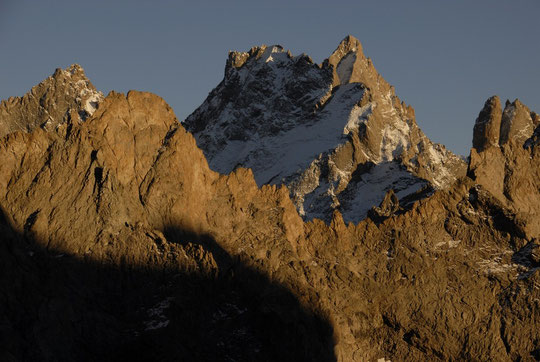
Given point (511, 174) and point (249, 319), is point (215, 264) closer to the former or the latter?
point (249, 319)

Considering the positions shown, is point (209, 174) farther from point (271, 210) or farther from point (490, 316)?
point (490, 316)

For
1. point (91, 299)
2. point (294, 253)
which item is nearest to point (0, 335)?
point (91, 299)

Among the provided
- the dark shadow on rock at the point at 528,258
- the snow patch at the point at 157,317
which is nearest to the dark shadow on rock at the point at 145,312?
the snow patch at the point at 157,317

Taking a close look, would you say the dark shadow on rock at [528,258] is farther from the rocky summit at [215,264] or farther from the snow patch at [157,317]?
the snow patch at [157,317]

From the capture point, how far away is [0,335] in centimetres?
12006

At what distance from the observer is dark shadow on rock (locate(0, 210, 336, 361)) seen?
12431 cm

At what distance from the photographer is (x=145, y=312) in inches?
5192

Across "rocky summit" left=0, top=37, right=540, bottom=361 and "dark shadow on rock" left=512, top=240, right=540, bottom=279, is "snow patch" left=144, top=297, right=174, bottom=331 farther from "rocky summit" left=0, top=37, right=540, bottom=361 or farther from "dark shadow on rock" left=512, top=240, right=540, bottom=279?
"dark shadow on rock" left=512, top=240, right=540, bottom=279

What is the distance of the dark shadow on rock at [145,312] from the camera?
4894 inches

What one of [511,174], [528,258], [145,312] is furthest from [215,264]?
[511,174]

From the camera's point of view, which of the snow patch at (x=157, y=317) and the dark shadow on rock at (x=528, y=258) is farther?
the dark shadow on rock at (x=528, y=258)

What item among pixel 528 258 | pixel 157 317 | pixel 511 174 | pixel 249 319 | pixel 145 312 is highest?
pixel 511 174

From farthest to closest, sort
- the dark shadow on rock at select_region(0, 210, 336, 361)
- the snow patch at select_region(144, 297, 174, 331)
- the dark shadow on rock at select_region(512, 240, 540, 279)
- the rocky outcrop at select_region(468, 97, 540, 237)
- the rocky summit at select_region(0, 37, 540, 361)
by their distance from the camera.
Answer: the rocky outcrop at select_region(468, 97, 540, 237) < the dark shadow on rock at select_region(512, 240, 540, 279) < the snow patch at select_region(144, 297, 174, 331) < the rocky summit at select_region(0, 37, 540, 361) < the dark shadow on rock at select_region(0, 210, 336, 361)

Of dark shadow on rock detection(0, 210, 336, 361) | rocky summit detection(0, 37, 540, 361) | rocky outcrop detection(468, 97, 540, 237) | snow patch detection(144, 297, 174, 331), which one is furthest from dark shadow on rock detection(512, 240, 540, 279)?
snow patch detection(144, 297, 174, 331)
